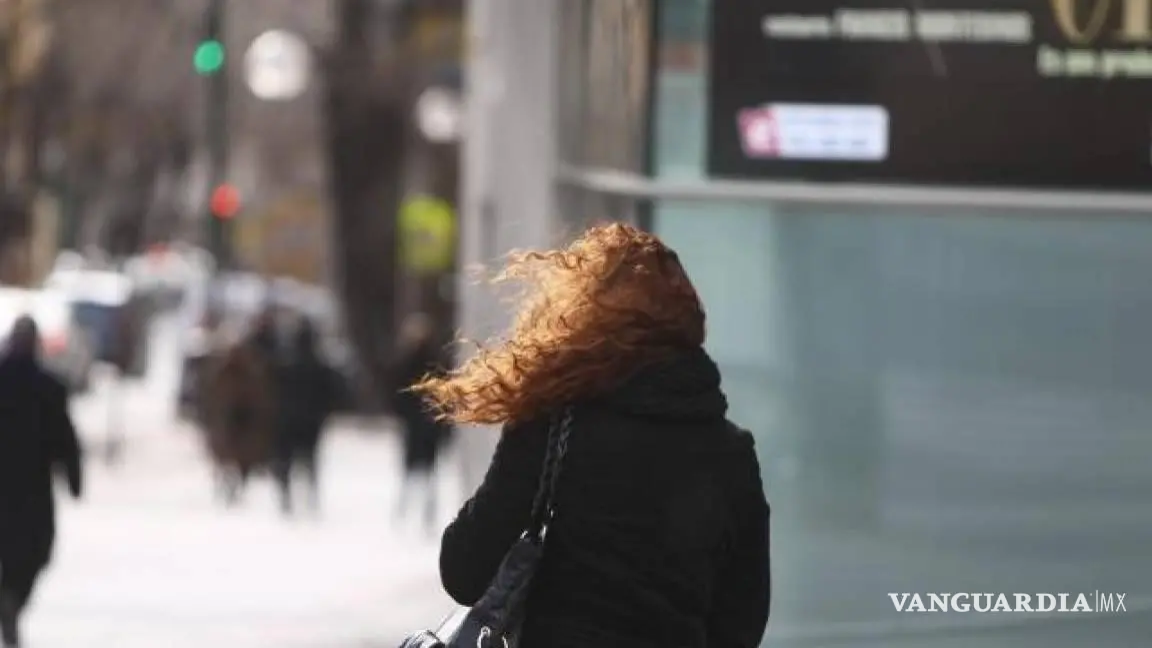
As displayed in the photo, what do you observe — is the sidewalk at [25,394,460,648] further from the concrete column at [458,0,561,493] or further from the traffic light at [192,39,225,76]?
the traffic light at [192,39,225,76]

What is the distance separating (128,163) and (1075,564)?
203 ft

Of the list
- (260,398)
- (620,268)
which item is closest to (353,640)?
(620,268)

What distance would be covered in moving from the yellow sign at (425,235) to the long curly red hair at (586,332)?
3195cm

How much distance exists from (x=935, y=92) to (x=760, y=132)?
63cm

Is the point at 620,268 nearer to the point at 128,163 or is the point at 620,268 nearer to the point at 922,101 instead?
the point at 922,101

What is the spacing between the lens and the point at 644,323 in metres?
5.65

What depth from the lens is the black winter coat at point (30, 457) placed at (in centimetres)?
1360

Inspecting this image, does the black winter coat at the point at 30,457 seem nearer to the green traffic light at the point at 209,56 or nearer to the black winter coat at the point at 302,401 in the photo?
the black winter coat at the point at 302,401

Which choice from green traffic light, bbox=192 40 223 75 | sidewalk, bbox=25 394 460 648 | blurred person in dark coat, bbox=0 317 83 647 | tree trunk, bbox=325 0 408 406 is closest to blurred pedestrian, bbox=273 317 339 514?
sidewalk, bbox=25 394 460 648

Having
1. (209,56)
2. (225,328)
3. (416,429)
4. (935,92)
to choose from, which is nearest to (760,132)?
(935,92)

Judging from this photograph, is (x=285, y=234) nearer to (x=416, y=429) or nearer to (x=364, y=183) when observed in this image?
(x=364, y=183)

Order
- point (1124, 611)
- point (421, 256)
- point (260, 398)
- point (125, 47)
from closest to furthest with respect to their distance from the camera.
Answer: point (1124, 611) → point (260, 398) → point (421, 256) → point (125, 47)

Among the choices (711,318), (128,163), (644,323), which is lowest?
(128,163)

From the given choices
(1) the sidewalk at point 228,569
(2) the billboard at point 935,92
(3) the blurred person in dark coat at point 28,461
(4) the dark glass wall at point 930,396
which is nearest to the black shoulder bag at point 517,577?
(4) the dark glass wall at point 930,396
